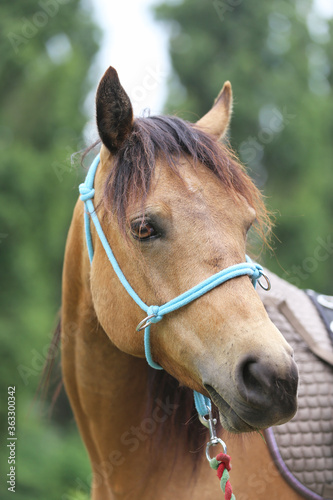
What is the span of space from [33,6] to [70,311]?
7784 mm

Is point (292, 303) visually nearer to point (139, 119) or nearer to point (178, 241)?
point (178, 241)

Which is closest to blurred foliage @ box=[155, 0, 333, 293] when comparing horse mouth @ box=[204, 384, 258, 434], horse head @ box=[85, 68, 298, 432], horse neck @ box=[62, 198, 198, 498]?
horse neck @ box=[62, 198, 198, 498]

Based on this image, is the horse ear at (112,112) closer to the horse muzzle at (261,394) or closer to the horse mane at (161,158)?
the horse mane at (161,158)

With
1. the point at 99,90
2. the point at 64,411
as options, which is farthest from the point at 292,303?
the point at 64,411

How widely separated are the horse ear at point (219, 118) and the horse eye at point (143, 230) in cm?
69

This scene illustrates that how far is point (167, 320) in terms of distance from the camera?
1.80 metres

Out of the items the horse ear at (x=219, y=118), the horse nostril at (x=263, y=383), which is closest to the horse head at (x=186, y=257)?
the horse nostril at (x=263, y=383)

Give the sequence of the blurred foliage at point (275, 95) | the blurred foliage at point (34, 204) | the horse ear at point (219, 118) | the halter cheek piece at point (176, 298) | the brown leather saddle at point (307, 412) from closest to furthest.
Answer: the halter cheek piece at point (176, 298) → the brown leather saddle at point (307, 412) → the horse ear at point (219, 118) → the blurred foliage at point (34, 204) → the blurred foliage at point (275, 95)

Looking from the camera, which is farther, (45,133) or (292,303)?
(45,133)

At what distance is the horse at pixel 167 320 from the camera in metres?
1.61

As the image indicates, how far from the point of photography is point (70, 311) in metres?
2.44

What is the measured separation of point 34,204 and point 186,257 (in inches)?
276

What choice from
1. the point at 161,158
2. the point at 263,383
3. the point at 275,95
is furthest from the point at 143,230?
the point at 275,95

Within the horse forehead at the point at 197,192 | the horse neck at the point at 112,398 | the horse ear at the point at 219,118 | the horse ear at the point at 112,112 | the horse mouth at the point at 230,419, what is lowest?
the horse neck at the point at 112,398
